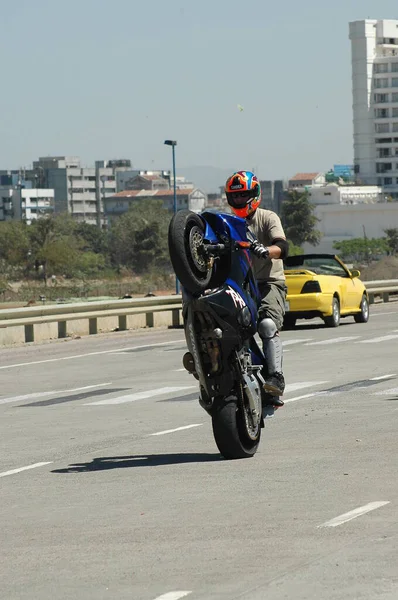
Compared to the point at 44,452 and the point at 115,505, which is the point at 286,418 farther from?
the point at 115,505

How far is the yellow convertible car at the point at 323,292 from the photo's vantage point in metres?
30.0

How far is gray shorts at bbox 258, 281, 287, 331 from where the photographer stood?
441 inches

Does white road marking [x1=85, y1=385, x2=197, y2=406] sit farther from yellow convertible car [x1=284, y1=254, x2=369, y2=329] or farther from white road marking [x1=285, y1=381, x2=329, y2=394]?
yellow convertible car [x1=284, y1=254, x2=369, y2=329]

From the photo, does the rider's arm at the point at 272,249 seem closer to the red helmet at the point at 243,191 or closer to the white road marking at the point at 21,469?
the red helmet at the point at 243,191

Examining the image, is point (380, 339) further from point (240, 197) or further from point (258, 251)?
point (258, 251)

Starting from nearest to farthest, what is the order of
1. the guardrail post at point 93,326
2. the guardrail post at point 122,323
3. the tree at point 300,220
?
the guardrail post at point 93,326 → the guardrail post at point 122,323 → the tree at point 300,220

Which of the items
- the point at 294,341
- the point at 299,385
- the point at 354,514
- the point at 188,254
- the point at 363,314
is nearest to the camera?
the point at 354,514

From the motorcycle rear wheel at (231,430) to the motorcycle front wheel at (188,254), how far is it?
2.83ft

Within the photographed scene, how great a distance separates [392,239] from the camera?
180 m

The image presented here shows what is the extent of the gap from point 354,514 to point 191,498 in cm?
126

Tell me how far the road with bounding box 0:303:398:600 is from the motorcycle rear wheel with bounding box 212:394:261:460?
131mm

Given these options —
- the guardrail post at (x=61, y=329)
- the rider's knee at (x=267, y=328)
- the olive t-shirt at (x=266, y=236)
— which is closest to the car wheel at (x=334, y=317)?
the guardrail post at (x=61, y=329)

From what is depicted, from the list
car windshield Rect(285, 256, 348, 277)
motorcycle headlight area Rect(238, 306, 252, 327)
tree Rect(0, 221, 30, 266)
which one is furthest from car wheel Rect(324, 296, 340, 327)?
tree Rect(0, 221, 30, 266)

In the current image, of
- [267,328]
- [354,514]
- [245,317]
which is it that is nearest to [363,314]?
[267,328]
